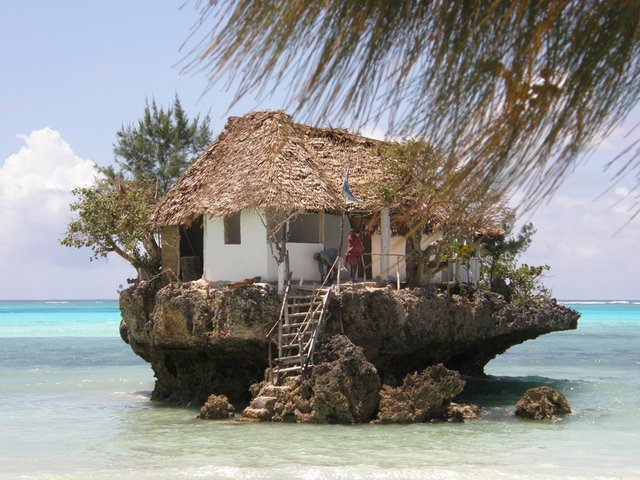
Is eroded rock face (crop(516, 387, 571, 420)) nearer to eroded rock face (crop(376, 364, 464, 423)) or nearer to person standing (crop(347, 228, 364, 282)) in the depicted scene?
eroded rock face (crop(376, 364, 464, 423))

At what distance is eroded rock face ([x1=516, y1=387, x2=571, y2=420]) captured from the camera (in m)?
18.4

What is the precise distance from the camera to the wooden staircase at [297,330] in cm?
1697

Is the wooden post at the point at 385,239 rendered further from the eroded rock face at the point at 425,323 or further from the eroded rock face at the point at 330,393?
the eroded rock face at the point at 330,393

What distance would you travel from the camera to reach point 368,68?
333 centimetres

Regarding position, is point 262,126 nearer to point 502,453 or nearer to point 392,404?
point 392,404

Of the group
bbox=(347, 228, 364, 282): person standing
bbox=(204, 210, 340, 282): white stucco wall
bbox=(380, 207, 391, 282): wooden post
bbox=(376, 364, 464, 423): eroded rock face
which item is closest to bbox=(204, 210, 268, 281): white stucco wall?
bbox=(204, 210, 340, 282): white stucco wall

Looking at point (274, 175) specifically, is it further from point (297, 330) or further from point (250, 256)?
point (297, 330)

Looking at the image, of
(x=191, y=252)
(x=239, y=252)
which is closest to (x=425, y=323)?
(x=239, y=252)

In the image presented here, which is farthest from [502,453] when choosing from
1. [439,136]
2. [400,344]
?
[439,136]

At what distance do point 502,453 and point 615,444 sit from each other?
242cm

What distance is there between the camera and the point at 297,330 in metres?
17.8

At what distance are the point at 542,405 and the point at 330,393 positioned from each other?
4.53 meters

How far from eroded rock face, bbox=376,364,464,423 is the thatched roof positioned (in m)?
3.20

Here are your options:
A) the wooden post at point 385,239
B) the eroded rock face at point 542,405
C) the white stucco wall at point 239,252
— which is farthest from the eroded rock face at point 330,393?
the eroded rock face at point 542,405
